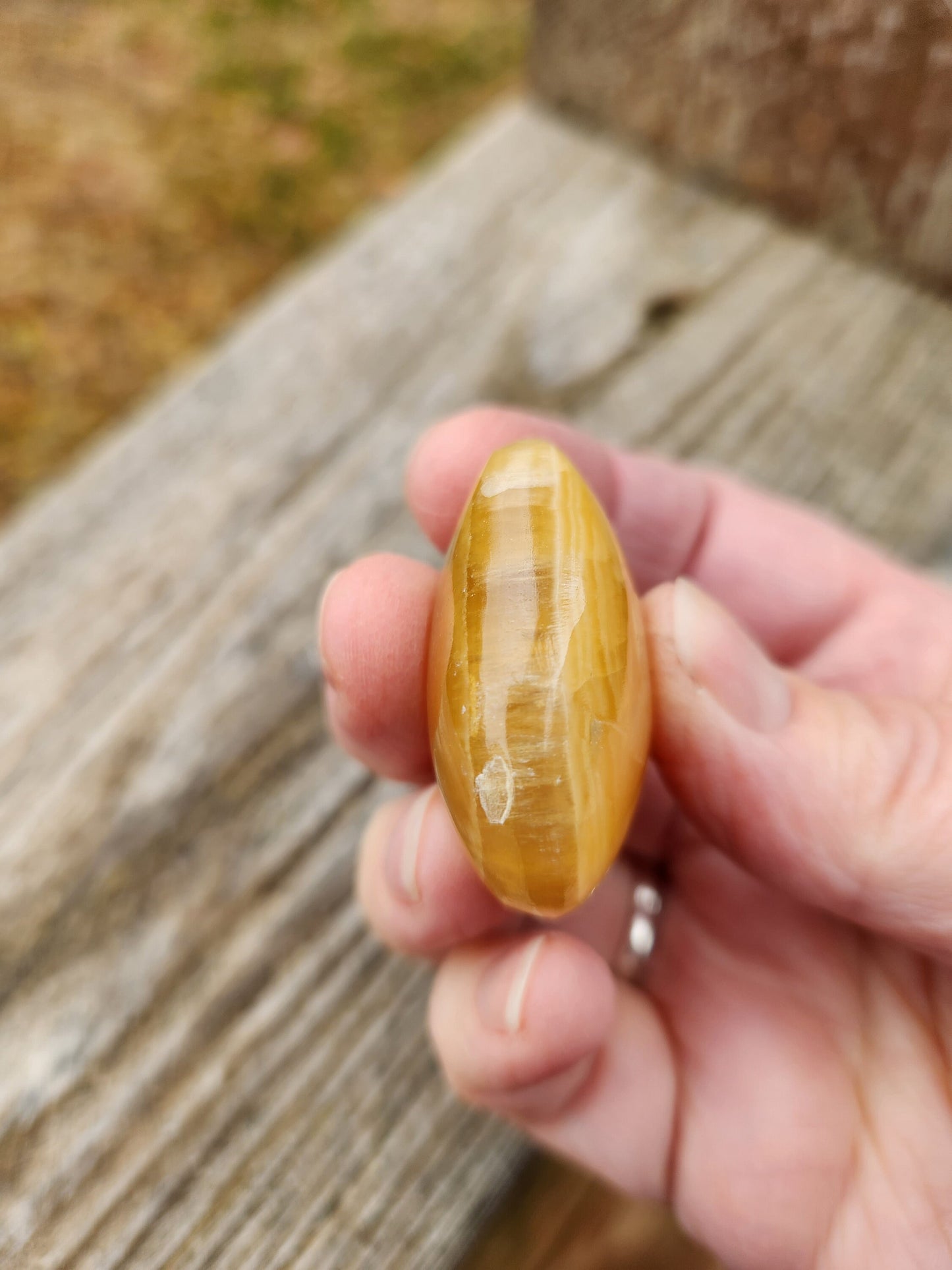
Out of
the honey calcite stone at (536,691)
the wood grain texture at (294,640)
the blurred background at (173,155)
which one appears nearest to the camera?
the honey calcite stone at (536,691)

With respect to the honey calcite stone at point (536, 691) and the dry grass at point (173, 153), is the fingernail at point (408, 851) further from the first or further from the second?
the dry grass at point (173, 153)

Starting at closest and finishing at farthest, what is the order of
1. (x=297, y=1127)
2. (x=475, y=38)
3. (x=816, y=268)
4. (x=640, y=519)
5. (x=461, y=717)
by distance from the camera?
(x=461, y=717)
(x=297, y=1127)
(x=640, y=519)
(x=816, y=268)
(x=475, y=38)

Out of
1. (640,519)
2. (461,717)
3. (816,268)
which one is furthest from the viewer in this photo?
(816,268)

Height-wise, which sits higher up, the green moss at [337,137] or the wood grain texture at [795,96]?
the wood grain texture at [795,96]

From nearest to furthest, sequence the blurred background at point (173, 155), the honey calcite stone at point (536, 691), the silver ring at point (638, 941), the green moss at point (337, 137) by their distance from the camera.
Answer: the honey calcite stone at point (536, 691) → the silver ring at point (638, 941) → the blurred background at point (173, 155) → the green moss at point (337, 137)

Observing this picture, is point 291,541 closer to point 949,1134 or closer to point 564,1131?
point 564,1131

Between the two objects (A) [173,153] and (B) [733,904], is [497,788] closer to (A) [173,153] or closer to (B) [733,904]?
(B) [733,904]

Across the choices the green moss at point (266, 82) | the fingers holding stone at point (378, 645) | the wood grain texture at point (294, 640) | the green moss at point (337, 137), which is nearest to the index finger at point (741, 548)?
the wood grain texture at point (294, 640)

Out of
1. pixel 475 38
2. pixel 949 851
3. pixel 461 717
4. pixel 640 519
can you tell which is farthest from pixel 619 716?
pixel 475 38
